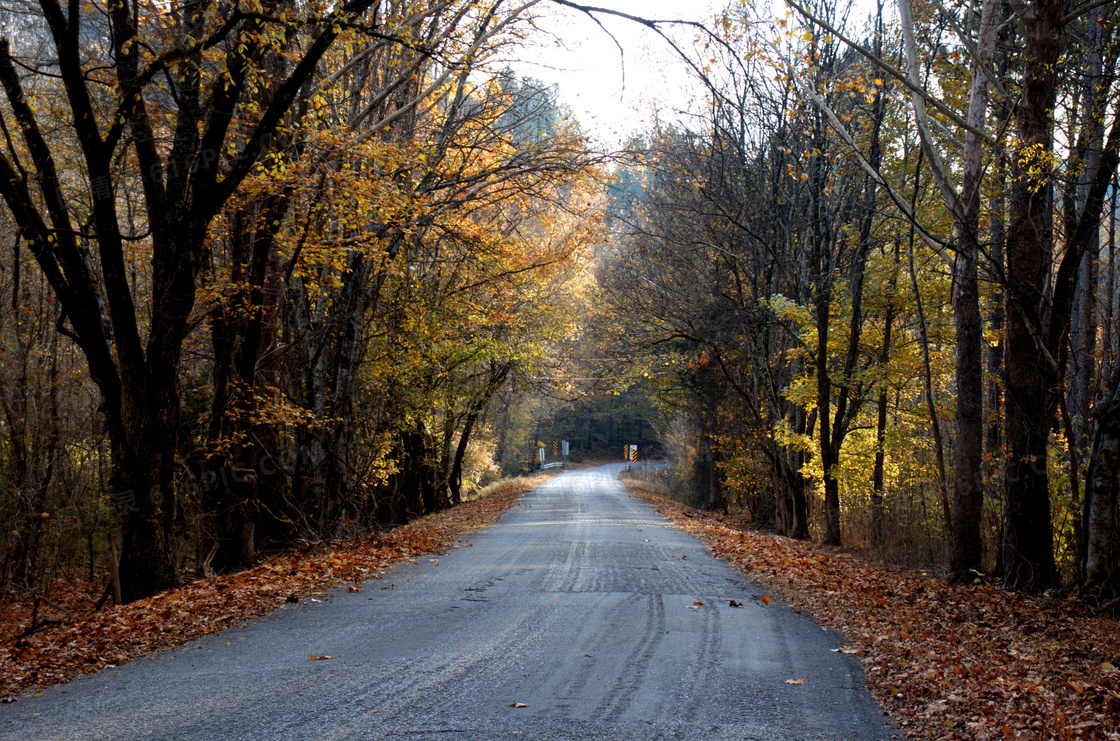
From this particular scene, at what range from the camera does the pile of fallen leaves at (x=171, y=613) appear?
18.7 ft

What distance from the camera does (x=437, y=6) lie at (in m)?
12.6

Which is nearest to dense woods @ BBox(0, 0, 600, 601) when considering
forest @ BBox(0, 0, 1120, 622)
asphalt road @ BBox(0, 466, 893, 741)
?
forest @ BBox(0, 0, 1120, 622)

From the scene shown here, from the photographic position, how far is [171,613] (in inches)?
276

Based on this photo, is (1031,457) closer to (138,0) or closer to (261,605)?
(261,605)

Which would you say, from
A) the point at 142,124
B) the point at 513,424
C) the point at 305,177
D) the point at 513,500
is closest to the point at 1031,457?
the point at 305,177

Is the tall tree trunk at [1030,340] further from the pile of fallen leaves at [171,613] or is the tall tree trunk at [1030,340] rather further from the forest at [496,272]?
the pile of fallen leaves at [171,613]

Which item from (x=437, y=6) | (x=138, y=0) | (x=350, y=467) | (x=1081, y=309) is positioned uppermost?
(x=437, y=6)

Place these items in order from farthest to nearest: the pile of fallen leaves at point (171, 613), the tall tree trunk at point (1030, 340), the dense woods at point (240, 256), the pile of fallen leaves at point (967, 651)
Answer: the tall tree trunk at point (1030, 340) → the dense woods at point (240, 256) → the pile of fallen leaves at point (171, 613) → the pile of fallen leaves at point (967, 651)

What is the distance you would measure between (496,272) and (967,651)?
46.3 ft

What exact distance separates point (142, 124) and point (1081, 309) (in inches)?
637

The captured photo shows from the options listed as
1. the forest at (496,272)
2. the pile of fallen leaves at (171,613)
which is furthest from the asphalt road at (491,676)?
the forest at (496,272)

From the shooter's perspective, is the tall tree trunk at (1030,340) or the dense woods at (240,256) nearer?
the dense woods at (240,256)

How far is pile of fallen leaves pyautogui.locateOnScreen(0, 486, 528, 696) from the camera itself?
18.7 feet

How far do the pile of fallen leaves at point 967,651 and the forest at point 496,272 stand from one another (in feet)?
3.66
